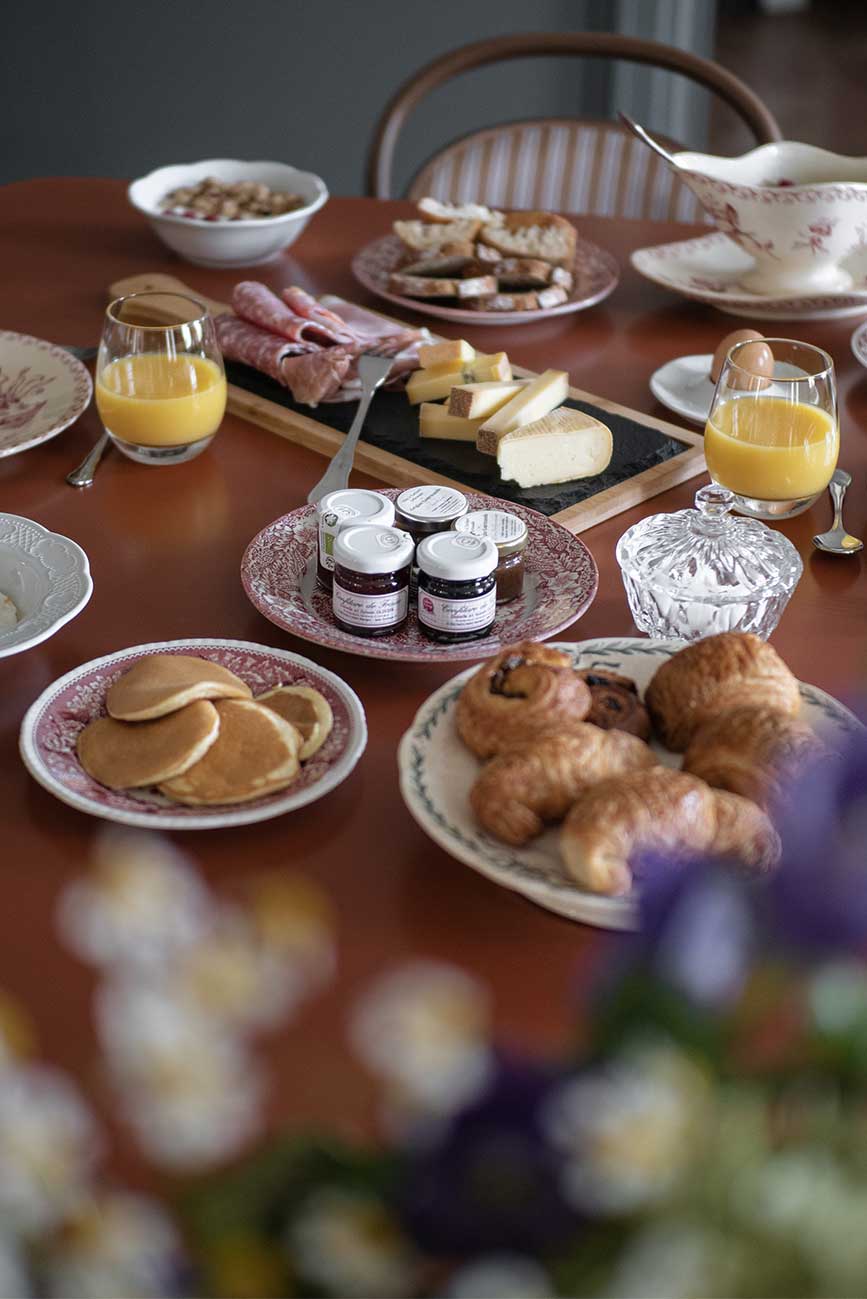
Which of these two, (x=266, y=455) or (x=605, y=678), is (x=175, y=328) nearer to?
(x=266, y=455)

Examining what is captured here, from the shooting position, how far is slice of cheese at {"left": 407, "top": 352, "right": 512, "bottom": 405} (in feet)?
5.42

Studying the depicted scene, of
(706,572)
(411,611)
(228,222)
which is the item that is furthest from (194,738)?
(228,222)

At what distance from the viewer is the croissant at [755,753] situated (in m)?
0.87

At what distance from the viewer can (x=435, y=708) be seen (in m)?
1.01

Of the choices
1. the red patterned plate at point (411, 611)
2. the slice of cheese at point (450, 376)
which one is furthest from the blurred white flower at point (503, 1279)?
the slice of cheese at point (450, 376)

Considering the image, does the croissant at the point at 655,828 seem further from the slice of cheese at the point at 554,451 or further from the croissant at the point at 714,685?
the slice of cheese at the point at 554,451

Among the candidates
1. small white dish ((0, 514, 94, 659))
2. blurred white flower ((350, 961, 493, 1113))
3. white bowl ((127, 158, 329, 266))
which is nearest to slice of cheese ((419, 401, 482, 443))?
small white dish ((0, 514, 94, 659))

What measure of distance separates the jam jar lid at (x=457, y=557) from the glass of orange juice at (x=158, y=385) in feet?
1.56

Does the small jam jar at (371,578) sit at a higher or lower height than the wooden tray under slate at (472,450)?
higher

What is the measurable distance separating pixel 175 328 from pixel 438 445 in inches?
12.7

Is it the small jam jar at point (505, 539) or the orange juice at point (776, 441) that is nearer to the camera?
the small jam jar at point (505, 539)

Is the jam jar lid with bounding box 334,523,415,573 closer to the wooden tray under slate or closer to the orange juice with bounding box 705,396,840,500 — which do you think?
the wooden tray under slate

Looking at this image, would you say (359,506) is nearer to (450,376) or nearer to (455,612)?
(455,612)

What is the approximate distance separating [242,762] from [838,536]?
722 mm
